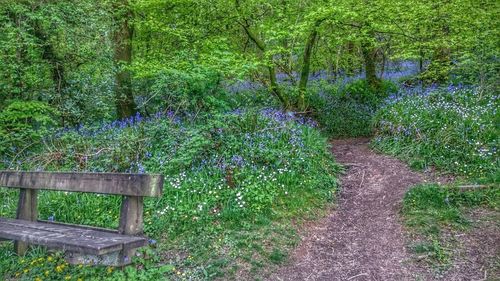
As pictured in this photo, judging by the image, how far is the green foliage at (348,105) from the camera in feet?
38.6

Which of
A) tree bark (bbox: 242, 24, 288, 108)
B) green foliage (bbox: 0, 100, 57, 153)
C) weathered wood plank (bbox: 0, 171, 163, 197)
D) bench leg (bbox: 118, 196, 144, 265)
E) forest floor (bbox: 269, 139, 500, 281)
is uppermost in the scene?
tree bark (bbox: 242, 24, 288, 108)

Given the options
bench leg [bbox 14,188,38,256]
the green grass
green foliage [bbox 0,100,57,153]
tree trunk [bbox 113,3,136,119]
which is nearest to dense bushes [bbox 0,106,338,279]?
green foliage [bbox 0,100,57,153]

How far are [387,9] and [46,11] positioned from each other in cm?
751

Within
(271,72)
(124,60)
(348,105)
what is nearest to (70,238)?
(124,60)

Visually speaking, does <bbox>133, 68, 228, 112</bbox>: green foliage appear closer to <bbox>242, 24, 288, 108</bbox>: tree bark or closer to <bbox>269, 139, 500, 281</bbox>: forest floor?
<bbox>242, 24, 288, 108</bbox>: tree bark

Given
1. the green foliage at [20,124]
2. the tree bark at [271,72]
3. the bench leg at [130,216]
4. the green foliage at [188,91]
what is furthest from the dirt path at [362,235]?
the green foliage at [20,124]

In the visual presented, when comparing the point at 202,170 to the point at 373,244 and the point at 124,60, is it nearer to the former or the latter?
the point at 373,244

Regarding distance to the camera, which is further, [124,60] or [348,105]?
[348,105]

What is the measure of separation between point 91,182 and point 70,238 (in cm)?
65

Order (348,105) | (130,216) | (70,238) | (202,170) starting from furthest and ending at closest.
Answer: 1. (348,105)
2. (202,170)
3. (130,216)
4. (70,238)

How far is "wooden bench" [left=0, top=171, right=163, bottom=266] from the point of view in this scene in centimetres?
403

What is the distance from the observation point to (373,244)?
17.4 feet

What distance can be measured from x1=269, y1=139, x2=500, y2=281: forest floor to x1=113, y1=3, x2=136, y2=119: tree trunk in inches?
240

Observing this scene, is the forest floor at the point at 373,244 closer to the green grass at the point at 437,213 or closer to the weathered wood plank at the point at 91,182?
the green grass at the point at 437,213
